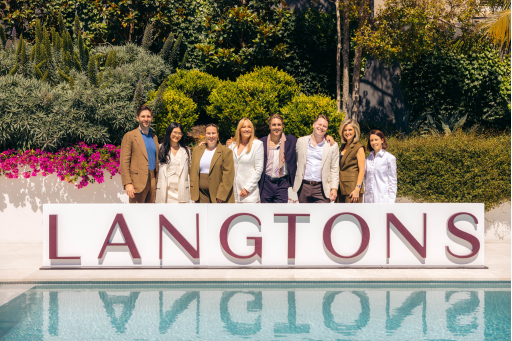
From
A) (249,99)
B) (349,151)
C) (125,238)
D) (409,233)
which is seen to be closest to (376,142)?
(349,151)

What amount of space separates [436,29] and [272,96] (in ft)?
17.7

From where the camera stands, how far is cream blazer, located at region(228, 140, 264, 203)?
6.48 meters

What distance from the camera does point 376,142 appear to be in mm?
6691

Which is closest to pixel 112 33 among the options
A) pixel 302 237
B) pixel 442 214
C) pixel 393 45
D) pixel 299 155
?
pixel 393 45

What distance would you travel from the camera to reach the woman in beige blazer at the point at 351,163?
263 inches

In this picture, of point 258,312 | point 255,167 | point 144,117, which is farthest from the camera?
point 144,117

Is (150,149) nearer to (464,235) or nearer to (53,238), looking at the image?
(53,238)

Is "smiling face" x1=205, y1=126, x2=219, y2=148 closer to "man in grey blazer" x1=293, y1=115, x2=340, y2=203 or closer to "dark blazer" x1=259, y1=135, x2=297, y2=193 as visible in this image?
"dark blazer" x1=259, y1=135, x2=297, y2=193

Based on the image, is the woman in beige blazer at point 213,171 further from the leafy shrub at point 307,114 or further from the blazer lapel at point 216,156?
the leafy shrub at point 307,114

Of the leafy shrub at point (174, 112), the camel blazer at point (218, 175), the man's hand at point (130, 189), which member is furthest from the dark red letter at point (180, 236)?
the leafy shrub at point (174, 112)

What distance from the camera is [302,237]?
621cm

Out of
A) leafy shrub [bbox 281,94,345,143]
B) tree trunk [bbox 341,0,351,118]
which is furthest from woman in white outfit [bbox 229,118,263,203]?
tree trunk [bbox 341,0,351,118]

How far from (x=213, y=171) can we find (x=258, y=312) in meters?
2.32

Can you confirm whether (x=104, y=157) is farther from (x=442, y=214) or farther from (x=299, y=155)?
(x=442, y=214)
